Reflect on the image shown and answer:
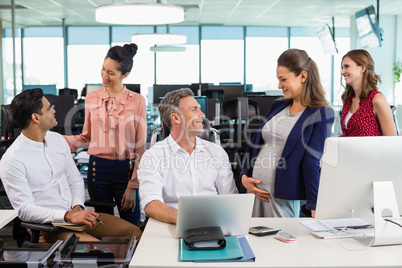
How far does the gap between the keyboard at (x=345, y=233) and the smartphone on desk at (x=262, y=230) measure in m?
0.17

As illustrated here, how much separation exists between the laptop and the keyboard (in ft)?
1.09

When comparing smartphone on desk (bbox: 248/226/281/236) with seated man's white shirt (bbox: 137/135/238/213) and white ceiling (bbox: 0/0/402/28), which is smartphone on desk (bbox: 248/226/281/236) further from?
white ceiling (bbox: 0/0/402/28)

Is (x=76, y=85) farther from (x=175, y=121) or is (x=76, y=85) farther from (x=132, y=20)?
(x=175, y=121)

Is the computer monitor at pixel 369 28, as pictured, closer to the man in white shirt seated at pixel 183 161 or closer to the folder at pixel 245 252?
the man in white shirt seated at pixel 183 161

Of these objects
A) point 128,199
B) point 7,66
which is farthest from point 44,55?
point 128,199

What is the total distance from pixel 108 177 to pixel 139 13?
44.6 inches

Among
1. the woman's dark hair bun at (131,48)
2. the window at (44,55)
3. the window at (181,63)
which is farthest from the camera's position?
the window at (181,63)

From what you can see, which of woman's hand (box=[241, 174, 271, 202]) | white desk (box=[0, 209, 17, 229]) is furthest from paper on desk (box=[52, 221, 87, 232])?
woman's hand (box=[241, 174, 271, 202])

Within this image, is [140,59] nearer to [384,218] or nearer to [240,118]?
[240,118]

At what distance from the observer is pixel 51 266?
5.85 ft

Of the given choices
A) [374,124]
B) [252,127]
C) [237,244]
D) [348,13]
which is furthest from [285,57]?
[348,13]

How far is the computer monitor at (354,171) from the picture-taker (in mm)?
1723

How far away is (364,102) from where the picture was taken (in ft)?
9.40

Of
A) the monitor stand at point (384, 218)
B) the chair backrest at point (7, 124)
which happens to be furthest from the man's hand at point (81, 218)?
the chair backrest at point (7, 124)
